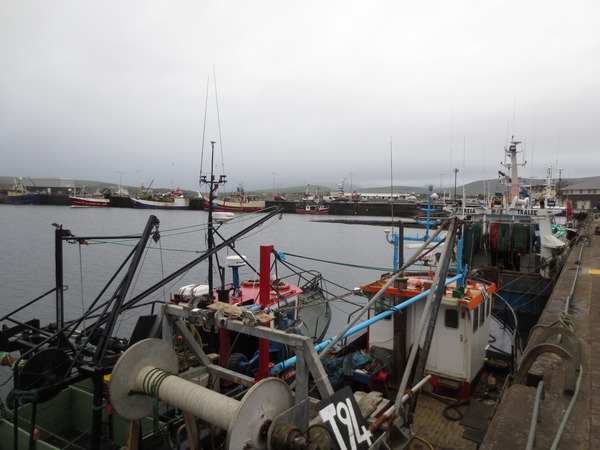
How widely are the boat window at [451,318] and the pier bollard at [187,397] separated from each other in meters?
5.53

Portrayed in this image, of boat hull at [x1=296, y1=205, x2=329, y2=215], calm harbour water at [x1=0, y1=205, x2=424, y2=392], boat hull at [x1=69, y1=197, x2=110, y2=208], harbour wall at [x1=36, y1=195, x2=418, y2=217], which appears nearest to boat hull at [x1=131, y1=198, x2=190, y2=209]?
harbour wall at [x1=36, y1=195, x2=418, y2=217]

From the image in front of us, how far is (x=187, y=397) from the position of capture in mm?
3508

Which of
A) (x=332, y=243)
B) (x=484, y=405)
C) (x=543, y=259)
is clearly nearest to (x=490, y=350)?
(x=484, y=405)

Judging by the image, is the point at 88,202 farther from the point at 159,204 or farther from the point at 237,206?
the point at 237,206

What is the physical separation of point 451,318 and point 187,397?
6.08m

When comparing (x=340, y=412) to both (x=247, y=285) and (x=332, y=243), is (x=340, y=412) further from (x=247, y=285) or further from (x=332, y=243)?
(x=332, y=243)

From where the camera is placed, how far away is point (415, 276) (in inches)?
389

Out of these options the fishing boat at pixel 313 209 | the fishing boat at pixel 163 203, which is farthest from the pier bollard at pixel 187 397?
the fishing boat at pixel 163 203

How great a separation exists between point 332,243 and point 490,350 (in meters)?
45.8

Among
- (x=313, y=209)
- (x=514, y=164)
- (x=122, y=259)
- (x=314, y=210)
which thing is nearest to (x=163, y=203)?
(x=313, y=209)

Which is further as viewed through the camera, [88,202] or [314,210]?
[88,202]

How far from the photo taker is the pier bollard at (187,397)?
9.90 ft

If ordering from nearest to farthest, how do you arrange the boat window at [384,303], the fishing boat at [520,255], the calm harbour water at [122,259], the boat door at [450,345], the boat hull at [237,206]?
the boat door at [450,345], the boat window at [384,303], the fishing boat at [520,255], the calm harbour water at [122,259], the boat hull at [237,206]

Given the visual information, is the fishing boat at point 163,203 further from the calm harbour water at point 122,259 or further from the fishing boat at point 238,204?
the calm harbour water at point 122,259
